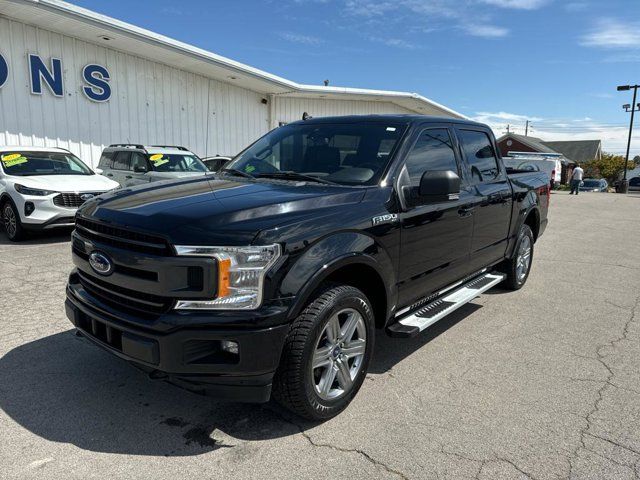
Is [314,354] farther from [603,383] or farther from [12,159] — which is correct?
[12,159]

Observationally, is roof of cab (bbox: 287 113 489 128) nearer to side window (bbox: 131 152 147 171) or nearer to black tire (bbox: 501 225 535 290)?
black tire (bbox: 501 225 535 290)

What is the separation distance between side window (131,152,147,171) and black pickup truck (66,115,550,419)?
8175 millimetres

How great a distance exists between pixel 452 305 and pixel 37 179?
7801mm

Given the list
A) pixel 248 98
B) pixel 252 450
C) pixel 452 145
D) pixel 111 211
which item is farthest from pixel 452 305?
pixel 248 98

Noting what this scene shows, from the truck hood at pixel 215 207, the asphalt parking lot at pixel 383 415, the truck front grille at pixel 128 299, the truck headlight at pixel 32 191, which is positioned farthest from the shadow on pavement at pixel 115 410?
the truck headlight at pixel 32 191

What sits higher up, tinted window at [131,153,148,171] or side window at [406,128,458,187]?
side window at [406,128,458,187]

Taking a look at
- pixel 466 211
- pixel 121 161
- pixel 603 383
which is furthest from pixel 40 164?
pixel 603 383

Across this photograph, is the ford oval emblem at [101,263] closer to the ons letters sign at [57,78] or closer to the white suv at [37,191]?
the white suv at [37,191]

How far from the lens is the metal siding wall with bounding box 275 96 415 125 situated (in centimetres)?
2173

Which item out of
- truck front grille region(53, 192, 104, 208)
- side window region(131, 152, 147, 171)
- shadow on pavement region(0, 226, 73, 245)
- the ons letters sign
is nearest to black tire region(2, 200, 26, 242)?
shadow on pavement region(0, 226, 73, 245)

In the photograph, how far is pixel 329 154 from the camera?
3850 mm

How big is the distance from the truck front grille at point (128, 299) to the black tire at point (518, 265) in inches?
176

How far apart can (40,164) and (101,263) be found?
25.4 ft

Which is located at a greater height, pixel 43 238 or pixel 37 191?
pixel 37 191
